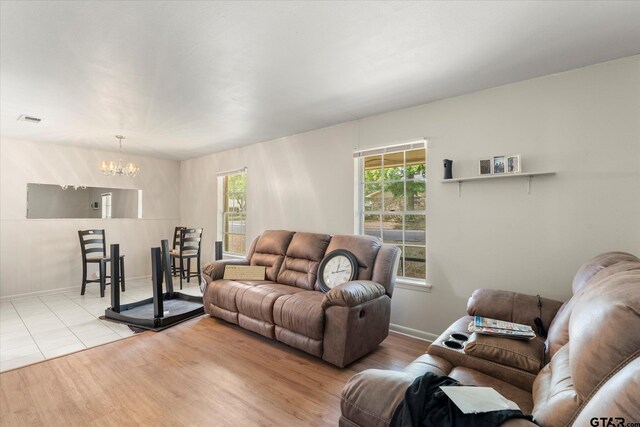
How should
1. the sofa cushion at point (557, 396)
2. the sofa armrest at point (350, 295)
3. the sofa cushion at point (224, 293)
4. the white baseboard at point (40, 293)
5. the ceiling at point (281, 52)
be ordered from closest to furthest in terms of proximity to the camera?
the sofa cushion at point (557, 396) < the ceiling at point (281, 52) < the sofa armrest at point (350, 295) < the sofa cushion at point (224, 293) < the white baseboard at point (40, 293)

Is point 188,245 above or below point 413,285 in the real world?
above

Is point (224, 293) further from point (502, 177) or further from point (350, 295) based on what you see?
point (502, 177)

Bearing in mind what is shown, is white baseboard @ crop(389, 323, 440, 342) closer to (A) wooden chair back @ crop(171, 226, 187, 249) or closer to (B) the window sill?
(B) the window sill

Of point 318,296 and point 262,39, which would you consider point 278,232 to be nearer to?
point 318,296

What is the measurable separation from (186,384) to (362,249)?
194 cm

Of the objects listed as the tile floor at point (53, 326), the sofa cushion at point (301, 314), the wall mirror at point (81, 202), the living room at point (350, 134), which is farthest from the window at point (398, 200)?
the wall mirror at point (81, 202)

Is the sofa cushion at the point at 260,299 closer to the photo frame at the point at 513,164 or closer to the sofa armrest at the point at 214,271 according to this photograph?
the sofa armrest at the point at 214,271

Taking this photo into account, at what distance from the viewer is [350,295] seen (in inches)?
98.7

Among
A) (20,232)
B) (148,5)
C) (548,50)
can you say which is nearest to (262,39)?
(148,5)

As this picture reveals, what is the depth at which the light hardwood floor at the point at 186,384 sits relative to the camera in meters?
1.95

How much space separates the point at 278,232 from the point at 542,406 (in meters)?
3.35

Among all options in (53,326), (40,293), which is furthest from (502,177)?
(40,293)

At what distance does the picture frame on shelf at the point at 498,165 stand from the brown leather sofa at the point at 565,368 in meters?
1.03

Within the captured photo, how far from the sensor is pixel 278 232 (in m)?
4.10
